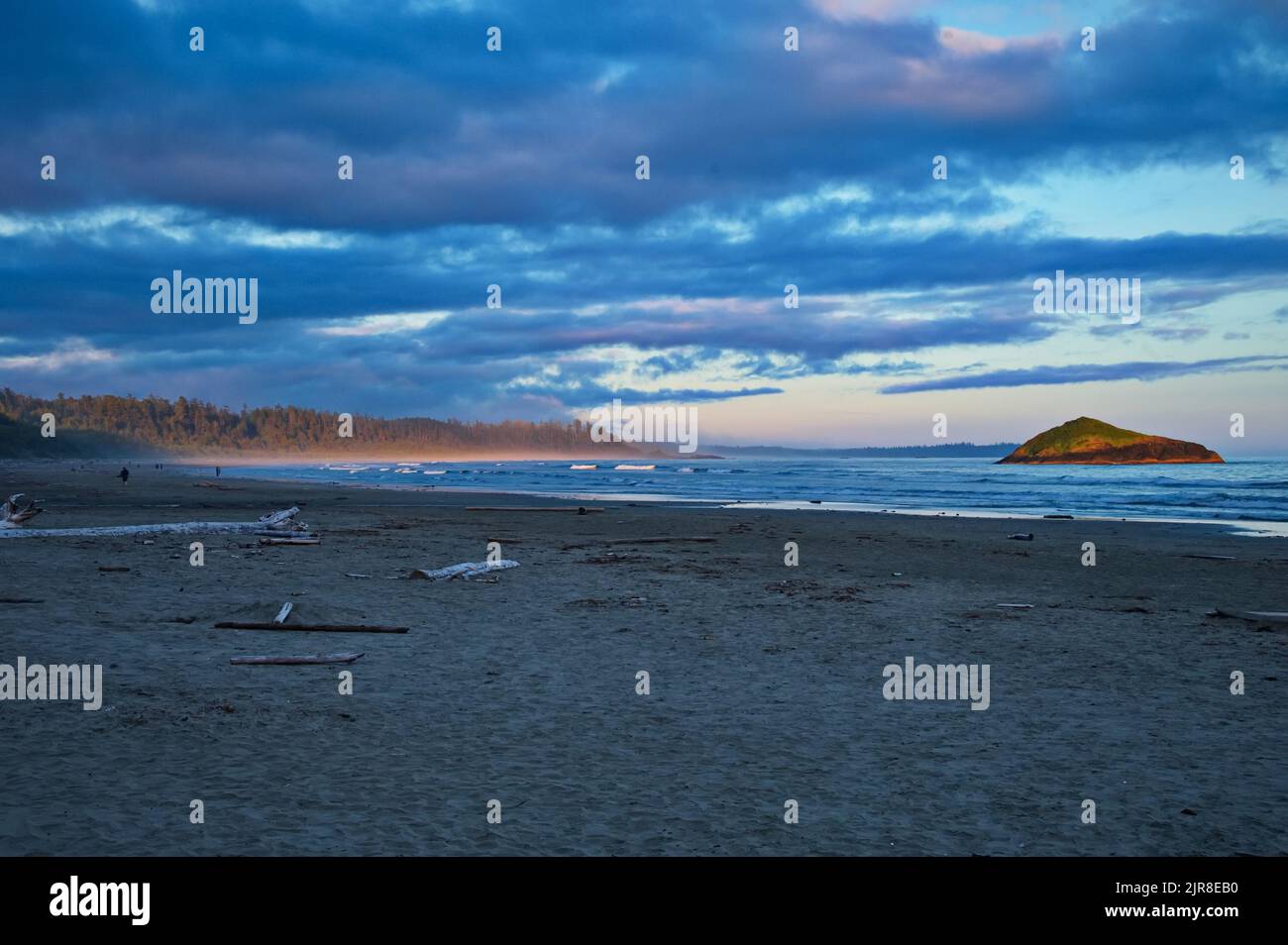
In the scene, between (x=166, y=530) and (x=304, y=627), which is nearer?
(x=304, y=627)

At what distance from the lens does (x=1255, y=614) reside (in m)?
14.7

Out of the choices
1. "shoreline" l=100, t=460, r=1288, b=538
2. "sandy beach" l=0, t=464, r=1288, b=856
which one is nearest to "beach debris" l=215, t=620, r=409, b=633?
"sandy beach" l=0, t=464, r=1288, b=856

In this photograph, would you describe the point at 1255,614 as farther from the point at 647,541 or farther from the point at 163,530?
the point at 163,530

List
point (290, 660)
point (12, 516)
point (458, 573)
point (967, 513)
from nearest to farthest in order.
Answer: point (290, 660), point (458, 573), point (12, 516), point (967, 513)

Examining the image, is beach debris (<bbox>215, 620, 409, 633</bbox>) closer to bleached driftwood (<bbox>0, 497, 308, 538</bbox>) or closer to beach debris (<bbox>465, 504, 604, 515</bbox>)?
bleached driftwood (<bbox>0, 497, 308, 538</bbox>)

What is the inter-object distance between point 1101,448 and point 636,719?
149 meters

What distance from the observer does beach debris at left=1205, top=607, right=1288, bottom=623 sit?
14398 millimetres

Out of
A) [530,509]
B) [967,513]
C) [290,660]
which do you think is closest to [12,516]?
[290,660]

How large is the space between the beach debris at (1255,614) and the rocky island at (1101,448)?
5182 inches
